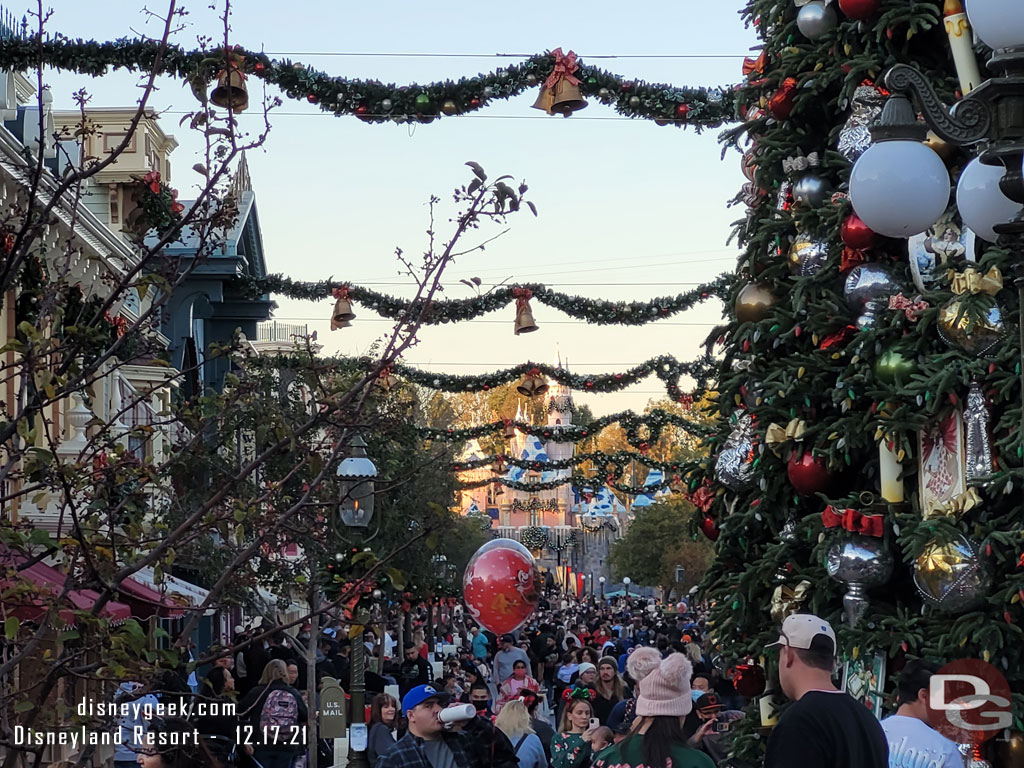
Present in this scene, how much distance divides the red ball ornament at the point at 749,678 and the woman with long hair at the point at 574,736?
1.13m

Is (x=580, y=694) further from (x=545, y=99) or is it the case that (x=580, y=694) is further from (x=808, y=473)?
(x=545, y=99)

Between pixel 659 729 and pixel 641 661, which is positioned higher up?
pixel 641 661

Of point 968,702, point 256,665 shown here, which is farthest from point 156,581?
point 256,665

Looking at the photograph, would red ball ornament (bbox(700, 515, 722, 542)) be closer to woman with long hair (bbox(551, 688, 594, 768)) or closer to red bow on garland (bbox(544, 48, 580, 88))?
woman with long hair (bbox(551, 688, 594, 768))

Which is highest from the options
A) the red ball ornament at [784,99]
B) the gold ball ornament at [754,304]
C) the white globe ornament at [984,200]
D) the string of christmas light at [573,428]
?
the string of christmas light at [573,428]

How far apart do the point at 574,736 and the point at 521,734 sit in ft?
2.95

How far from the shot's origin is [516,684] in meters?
17.0

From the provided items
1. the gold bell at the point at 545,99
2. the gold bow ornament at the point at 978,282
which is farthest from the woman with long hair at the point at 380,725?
the gold bow ornament at the point at 978,282

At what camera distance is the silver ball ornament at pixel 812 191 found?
33.8 feet

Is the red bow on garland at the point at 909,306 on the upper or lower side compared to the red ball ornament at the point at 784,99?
lower

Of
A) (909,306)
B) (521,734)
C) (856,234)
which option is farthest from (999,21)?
(521,734)

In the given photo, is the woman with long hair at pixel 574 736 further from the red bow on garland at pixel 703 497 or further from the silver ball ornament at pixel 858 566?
the silver ball ornament at pixel 858 566

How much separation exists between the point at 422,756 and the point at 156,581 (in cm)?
447

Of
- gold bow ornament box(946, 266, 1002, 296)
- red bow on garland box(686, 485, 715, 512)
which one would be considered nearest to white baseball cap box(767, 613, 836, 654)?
gold bow ornament box(946, 266, 1002, 296)
